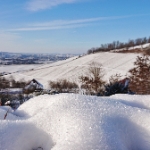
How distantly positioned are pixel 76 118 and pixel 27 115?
74 centimetres

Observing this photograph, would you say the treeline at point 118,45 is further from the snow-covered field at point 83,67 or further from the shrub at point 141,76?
the shrub at point 141,76

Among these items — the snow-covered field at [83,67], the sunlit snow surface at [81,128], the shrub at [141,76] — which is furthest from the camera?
the snow-covered field at [83,67]

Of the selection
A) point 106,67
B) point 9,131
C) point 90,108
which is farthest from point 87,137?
point 106,67

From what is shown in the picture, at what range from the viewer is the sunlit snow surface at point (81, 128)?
1400 mm

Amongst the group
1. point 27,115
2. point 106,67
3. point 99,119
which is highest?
point 99,119

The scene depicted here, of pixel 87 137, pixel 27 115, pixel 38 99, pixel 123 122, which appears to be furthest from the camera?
pixel 38 99

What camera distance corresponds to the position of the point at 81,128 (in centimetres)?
147

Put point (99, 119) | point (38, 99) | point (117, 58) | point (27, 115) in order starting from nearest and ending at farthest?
point (99, 119), point (27, 115), point (38, 99), point (117, 58)

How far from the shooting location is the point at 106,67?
2854 inches

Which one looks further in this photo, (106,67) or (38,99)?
(106,67)

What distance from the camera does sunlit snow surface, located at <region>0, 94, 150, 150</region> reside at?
1.40 m

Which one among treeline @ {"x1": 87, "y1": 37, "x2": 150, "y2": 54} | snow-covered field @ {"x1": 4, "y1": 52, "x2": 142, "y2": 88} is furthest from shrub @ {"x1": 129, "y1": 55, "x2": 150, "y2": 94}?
treeline @ {"x1": 87, "y1": 37, "x2": 150, "y2": 54}

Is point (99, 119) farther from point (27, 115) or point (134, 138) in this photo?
point (27, 115)

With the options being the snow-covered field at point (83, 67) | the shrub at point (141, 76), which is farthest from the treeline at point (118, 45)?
the shrub at point (141, 76)
